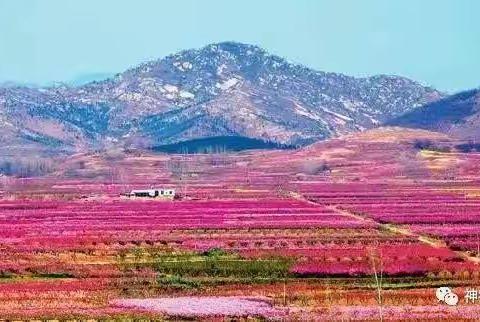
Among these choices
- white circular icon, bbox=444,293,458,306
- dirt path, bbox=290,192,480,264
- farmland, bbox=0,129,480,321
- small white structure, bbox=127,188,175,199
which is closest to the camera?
white circular icon, bbox=444,293,458,306

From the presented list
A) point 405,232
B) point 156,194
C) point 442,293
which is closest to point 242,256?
point 442,293

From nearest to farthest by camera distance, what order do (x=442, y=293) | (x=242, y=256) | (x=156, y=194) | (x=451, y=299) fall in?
(x=451, y=299)
(x=442, y=293)
(x=242, y=256)
(x=156, y=194)

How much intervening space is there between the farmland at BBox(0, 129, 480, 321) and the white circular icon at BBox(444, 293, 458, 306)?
0.29 m

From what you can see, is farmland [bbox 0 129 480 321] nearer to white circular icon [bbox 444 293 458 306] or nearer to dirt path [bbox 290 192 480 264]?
dirt path [bbox 290 192 480 264]

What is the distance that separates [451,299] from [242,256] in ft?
56.4

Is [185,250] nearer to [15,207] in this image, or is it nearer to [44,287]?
[44,287]

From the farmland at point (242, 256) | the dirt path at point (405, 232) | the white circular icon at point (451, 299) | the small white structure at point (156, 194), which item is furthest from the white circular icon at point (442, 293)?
the small white structure at point (156, 194)

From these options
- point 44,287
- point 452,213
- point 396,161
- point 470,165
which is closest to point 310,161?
point 396,161

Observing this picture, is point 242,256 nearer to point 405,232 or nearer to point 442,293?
point 442,293

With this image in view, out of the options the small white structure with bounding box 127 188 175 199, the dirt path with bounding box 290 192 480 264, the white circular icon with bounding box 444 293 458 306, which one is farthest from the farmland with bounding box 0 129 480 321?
the small white structure with bounding box 127 188 175 199

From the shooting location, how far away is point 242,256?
52.4 m

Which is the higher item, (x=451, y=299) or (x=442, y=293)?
(x=442, y=293)

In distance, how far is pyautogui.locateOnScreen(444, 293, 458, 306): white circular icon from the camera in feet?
120

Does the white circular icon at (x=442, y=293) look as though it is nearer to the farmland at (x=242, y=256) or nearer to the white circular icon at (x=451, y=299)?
the white circular icon at (x=451, y=299)
